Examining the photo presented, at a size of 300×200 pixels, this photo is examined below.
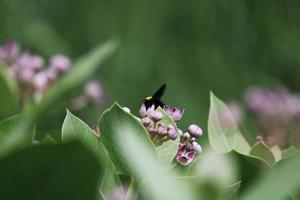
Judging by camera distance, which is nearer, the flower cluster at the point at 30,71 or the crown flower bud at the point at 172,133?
the crown flower bud at the point at 172,133

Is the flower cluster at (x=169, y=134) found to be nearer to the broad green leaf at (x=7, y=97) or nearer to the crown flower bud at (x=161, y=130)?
the crown flower bud at (x=161, y=130)

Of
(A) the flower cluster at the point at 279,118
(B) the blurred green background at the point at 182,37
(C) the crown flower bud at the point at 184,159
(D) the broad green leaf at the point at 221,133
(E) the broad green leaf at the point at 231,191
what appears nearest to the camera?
(E) the broad green leaf at the point at 231,191

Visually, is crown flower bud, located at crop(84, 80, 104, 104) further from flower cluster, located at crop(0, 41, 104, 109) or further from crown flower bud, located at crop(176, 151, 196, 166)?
crown flower bud, located at crop(176, 151, 196, 166)

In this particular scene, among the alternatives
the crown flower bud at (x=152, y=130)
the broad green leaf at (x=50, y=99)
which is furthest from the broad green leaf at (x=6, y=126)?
the crown flower bud at (x=152, y=130)

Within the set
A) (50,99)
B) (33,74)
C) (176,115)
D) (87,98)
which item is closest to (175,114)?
(176,115)

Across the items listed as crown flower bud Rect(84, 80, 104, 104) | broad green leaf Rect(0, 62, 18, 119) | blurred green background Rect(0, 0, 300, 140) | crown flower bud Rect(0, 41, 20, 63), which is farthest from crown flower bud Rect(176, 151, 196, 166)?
blurred green background Rect(0, 0, 300, 140)

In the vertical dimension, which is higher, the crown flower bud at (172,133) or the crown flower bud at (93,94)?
the crown flower bud at (172,133)
